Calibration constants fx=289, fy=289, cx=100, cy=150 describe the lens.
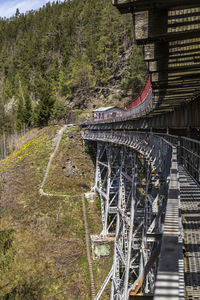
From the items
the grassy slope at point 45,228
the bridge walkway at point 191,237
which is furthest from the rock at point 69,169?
the bridge walkway at point 191,237

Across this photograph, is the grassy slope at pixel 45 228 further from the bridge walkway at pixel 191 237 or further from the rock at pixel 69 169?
the bridge walkway at pixel 191 237

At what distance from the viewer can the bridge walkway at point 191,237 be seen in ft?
9.09

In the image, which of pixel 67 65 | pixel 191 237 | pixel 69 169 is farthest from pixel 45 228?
pixel 67 65

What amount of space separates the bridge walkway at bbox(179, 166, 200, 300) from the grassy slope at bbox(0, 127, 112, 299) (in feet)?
61.2

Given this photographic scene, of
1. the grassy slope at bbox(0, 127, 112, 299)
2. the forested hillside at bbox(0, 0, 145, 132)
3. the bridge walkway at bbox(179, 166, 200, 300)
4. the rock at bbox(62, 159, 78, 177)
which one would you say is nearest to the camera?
the bridge walkway at bbox(179, 166, 200, 300)

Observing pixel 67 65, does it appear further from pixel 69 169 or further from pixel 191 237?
pixel 191 237

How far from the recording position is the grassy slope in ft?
70.6

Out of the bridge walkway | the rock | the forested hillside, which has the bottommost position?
the rock

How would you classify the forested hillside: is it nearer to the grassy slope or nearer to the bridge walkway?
the grassy slope

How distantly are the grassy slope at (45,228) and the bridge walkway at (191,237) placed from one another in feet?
61.2

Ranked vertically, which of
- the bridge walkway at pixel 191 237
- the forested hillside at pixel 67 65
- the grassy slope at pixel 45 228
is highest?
the forested hillside at pixel 67 65

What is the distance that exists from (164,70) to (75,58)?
63280mm

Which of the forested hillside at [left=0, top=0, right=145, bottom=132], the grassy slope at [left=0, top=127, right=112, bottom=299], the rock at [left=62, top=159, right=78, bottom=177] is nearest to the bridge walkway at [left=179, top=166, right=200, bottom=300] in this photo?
the grassy slope at [left=0, top=127, right=112, bottom=299]

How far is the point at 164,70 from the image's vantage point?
16.4 ft
